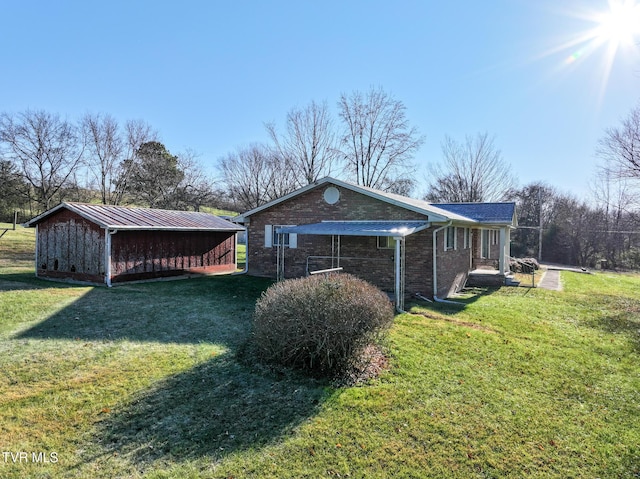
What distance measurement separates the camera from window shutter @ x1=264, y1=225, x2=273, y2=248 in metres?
15.2

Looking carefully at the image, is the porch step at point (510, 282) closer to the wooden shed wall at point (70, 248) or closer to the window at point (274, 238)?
the window at point (274, 238)

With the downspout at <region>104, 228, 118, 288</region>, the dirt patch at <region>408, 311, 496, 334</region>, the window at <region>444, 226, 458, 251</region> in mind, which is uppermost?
the window at <region>444, 226, 458, 251</region>

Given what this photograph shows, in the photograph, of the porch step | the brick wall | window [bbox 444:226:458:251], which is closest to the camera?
the brick wall

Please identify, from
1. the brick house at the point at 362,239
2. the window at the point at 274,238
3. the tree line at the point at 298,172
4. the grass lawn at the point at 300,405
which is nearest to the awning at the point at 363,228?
the brick house at the point at 362,239

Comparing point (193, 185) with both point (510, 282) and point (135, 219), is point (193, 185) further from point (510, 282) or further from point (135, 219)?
point (510, 282)

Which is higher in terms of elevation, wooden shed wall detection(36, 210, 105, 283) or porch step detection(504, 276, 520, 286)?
wooden shed wall detection(36, 210, 105, 283)

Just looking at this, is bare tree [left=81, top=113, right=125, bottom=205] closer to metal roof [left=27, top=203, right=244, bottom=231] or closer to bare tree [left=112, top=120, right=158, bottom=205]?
bare tree [left=112, top=120, right=158, bottom=205]

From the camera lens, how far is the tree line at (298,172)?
91.5ft

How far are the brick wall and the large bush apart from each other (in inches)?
266

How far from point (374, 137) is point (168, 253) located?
23.4 meters

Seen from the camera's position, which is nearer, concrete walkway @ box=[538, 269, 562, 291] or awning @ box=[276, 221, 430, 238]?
awning @ box=[276, 221, 430, 238]

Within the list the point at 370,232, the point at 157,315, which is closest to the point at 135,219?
the point at 157,315

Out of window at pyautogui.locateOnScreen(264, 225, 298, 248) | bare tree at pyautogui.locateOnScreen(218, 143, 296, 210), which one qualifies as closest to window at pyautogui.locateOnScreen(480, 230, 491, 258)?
window at pyautogui.locateOnScreen(264, 225, 298, 248)

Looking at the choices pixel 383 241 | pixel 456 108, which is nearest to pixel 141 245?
pixel 383 241
